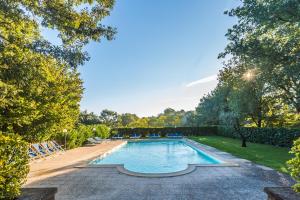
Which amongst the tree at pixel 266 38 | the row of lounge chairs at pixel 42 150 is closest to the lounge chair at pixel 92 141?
the row of lounge chairs at pixel 42 150

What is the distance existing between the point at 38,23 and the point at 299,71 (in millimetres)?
11488

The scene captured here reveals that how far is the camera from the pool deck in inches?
236

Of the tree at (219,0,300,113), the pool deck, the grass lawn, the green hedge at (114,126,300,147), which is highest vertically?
the tree at (219,0,300,113)

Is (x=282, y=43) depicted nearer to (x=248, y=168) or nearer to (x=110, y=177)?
(x=248, y=168)

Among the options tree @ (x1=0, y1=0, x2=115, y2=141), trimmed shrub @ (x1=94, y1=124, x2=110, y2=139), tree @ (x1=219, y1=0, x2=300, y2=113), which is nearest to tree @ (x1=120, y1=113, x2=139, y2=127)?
trimmed shrub @ (x1=94, y1=124, x2=110, y2=139)

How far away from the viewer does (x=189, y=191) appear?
6266 mm

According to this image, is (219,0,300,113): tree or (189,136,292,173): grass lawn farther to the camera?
(219,0,300,113): tree

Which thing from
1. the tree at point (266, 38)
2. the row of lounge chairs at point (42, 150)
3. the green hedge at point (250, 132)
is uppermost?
the tree at point (266, 38)

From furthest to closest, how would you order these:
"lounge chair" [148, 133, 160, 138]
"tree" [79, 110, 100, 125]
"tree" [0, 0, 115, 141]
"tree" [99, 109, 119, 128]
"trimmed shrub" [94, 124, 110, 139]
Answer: "tree" [99, 109, 119, 128], "tree" [79, 110, 100, 125], "lounge chair" [148, 133, 160, 138], "trimmed shrub" [94, 124, 110, 139], "tree" [0, 0, 115, 141]

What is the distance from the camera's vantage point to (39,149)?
1320cm

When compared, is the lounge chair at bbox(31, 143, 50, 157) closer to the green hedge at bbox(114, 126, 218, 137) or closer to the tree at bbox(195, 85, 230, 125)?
the green hedge at bbox(114, 126, 218, 137)

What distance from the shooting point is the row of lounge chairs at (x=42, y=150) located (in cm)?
1243

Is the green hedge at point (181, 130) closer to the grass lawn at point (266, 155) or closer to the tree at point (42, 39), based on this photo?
the grass lawn at point (266, 155)

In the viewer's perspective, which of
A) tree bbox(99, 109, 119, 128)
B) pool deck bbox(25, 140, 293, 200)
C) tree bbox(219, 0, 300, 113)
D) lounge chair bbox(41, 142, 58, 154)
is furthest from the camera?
tree bbox(99, 109, 119, 128)
